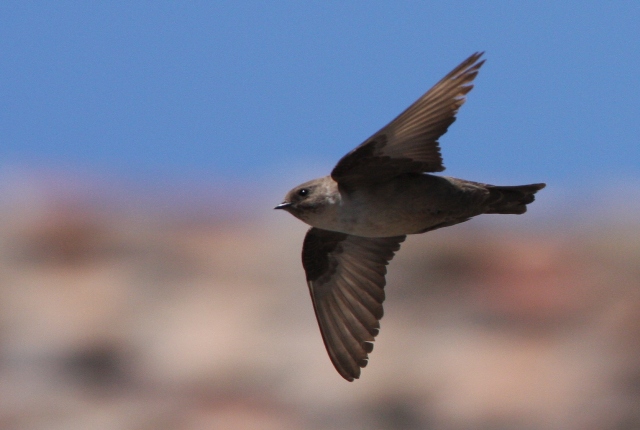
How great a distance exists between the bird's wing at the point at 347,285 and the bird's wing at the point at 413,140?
129 centimetres

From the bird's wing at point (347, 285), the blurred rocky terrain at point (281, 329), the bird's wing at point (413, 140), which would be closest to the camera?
the bird's wing at point (413, 140)

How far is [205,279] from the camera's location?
15836 millimetres

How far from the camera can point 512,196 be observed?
22.0 feet

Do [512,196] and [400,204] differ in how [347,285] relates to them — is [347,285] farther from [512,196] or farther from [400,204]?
[512,196]

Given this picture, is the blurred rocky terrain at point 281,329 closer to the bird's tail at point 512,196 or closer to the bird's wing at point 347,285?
the bird's wing at point 347,285

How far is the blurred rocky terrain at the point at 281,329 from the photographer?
12617mm

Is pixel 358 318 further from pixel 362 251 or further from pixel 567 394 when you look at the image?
pixel 567 394

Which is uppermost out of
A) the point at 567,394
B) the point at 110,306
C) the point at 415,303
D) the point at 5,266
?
the point at 5,266

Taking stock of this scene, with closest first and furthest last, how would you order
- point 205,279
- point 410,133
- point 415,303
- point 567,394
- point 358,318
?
point 410,133
point 358,318
point 567,394
point 415,303
point 205,279

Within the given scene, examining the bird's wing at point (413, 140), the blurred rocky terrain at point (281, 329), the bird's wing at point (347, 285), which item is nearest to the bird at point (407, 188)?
the bird's wing at point (413, 140)

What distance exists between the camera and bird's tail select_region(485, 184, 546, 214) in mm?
6676

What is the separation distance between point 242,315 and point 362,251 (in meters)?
7.03

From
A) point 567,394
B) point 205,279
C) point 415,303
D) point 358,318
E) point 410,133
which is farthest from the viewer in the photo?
point 205,279

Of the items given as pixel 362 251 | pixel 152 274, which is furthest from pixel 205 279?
pixel 362 251
